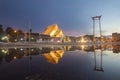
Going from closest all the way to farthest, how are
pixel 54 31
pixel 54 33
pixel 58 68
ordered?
pixel 58 68 → pixel 54 31 → pixel 54 33

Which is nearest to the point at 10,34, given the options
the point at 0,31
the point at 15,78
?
the point at 0,31

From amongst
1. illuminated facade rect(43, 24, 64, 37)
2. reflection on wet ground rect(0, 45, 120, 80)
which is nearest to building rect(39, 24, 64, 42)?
illuminated facade rect(43, 24, 64, 37)

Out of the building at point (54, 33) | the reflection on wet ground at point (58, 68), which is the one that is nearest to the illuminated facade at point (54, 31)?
the building at point (54, 33)

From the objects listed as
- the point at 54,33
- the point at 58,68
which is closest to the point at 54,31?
the point at 54,33

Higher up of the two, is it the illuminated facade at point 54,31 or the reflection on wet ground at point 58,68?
the illuminated facade at point 54,31

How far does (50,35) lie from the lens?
12106 centimetres

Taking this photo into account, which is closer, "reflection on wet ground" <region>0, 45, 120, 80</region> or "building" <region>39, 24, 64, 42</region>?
"reflection on wet ground" <region>0, 45, 120, 80</region>

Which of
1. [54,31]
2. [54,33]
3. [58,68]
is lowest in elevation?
[58,68]

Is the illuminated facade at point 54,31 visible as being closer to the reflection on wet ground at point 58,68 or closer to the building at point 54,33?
the building at point 54,33

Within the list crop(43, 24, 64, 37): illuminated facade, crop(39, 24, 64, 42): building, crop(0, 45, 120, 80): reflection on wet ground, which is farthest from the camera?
crop(43, 24, 64, 37): illuminated facade

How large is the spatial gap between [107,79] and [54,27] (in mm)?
112285

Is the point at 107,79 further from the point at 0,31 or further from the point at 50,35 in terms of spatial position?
the point at 50,35

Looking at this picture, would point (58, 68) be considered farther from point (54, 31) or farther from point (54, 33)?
point (54, 33)

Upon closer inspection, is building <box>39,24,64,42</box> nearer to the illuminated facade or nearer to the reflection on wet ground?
the illuminated facade
